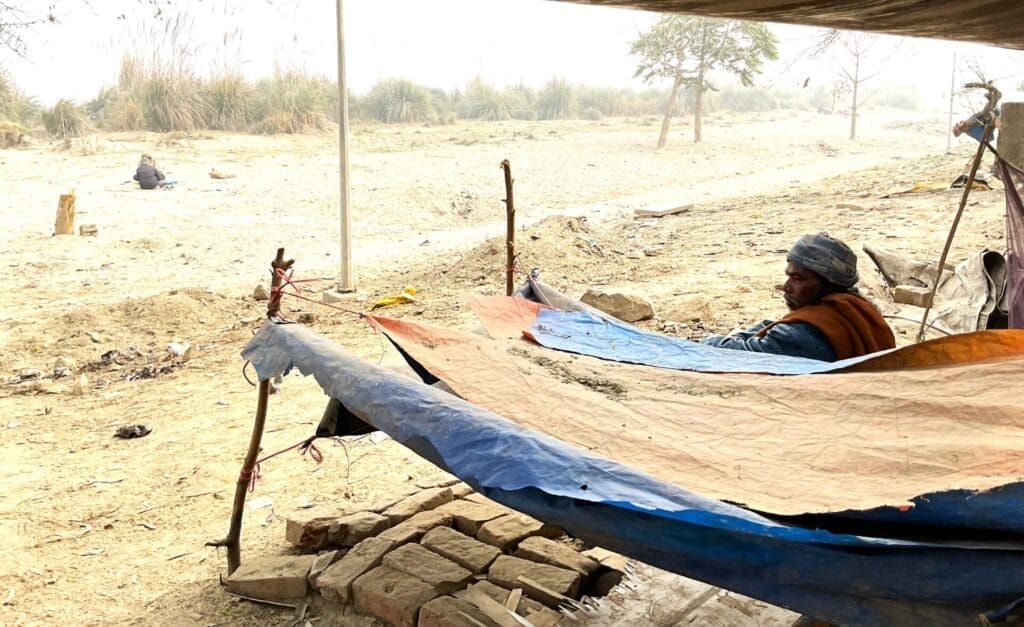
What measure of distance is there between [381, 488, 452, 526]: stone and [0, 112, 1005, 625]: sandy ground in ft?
1.59

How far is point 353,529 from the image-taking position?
2.88m

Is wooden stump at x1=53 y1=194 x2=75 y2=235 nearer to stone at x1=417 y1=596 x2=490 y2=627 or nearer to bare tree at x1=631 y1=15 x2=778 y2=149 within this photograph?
stone at x1=417 y1=596 x2=490 y2=627

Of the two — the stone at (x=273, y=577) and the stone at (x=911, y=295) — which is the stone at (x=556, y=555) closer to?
the stone at (x=273, y=577)

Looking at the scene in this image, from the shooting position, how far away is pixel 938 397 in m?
2.18

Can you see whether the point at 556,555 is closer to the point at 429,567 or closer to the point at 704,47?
the point at 429,567

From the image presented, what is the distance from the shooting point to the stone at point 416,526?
9.06ft

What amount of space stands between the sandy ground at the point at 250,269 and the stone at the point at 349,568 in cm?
19

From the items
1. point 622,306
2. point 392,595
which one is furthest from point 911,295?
point 392,595

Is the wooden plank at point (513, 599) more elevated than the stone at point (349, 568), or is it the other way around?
the wooden plank at point (513, 599)

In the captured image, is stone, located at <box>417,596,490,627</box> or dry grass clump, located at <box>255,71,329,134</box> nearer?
stone, located at <box>417,596,490,627</box>

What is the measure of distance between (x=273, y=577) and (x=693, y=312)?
391 centimetres

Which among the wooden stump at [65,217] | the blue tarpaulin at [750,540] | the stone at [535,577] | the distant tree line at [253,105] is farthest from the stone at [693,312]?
the distant tree line at [253,105]

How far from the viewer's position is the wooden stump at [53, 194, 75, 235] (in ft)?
33.0

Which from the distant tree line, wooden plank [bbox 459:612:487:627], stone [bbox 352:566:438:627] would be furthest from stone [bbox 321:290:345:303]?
the distant tree line
